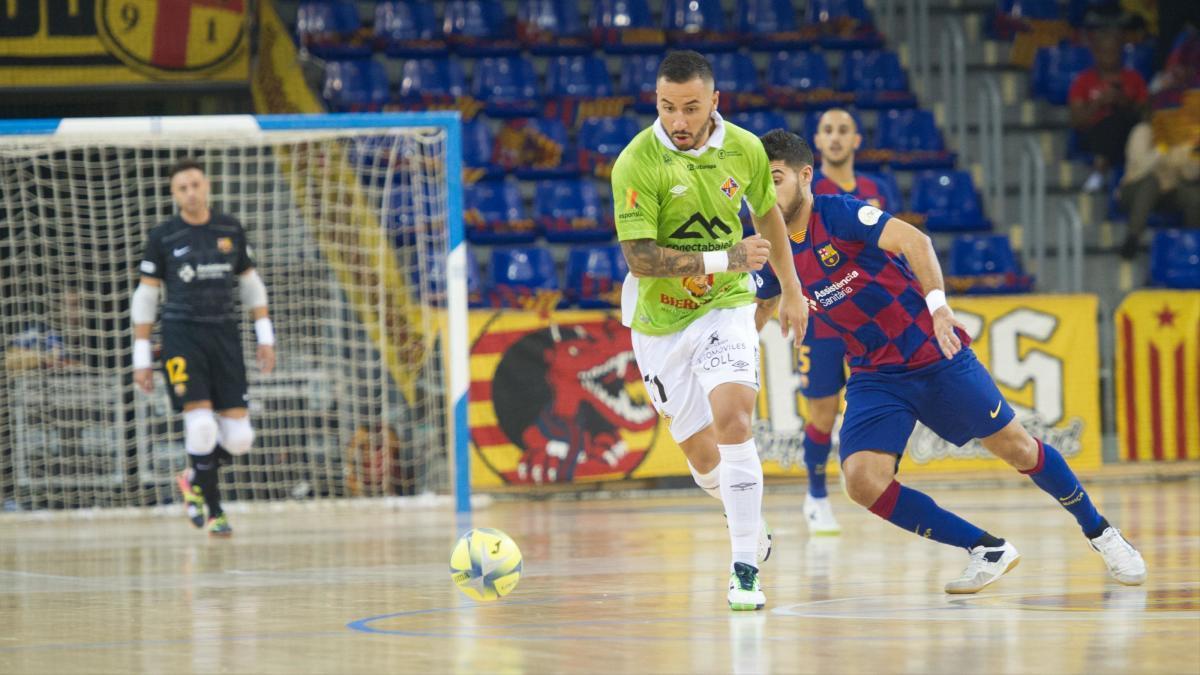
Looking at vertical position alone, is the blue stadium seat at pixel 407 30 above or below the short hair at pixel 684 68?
above

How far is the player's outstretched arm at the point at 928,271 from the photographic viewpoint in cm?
636

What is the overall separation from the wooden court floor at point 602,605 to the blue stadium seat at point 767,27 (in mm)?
8155

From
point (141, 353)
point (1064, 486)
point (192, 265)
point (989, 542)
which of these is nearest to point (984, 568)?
point (989, 542)

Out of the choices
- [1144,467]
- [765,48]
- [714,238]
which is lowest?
[1144,467]

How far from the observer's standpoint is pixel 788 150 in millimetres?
7195

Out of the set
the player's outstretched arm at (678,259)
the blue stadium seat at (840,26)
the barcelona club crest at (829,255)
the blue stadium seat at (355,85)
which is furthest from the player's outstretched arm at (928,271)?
the blue stadium seat at (840,26)

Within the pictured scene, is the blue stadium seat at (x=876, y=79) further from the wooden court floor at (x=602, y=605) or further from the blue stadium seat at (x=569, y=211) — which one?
the wooden court floor at (x=602, y=605)

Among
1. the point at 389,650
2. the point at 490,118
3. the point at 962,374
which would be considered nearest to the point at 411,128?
the point at 490,118

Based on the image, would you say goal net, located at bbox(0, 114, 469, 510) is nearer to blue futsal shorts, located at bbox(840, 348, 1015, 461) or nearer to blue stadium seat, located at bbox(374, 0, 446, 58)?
blue stadium seat, located at bbox(374, 0, 446, 58)

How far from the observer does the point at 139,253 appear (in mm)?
14578

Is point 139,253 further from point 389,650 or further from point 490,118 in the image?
point 389,650

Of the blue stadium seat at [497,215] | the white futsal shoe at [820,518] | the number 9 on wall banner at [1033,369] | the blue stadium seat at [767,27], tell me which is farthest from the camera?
the blue stadium seat at [767,27]

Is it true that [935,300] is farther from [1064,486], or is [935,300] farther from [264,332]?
[264,332]

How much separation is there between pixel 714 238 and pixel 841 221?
0.65 meters
